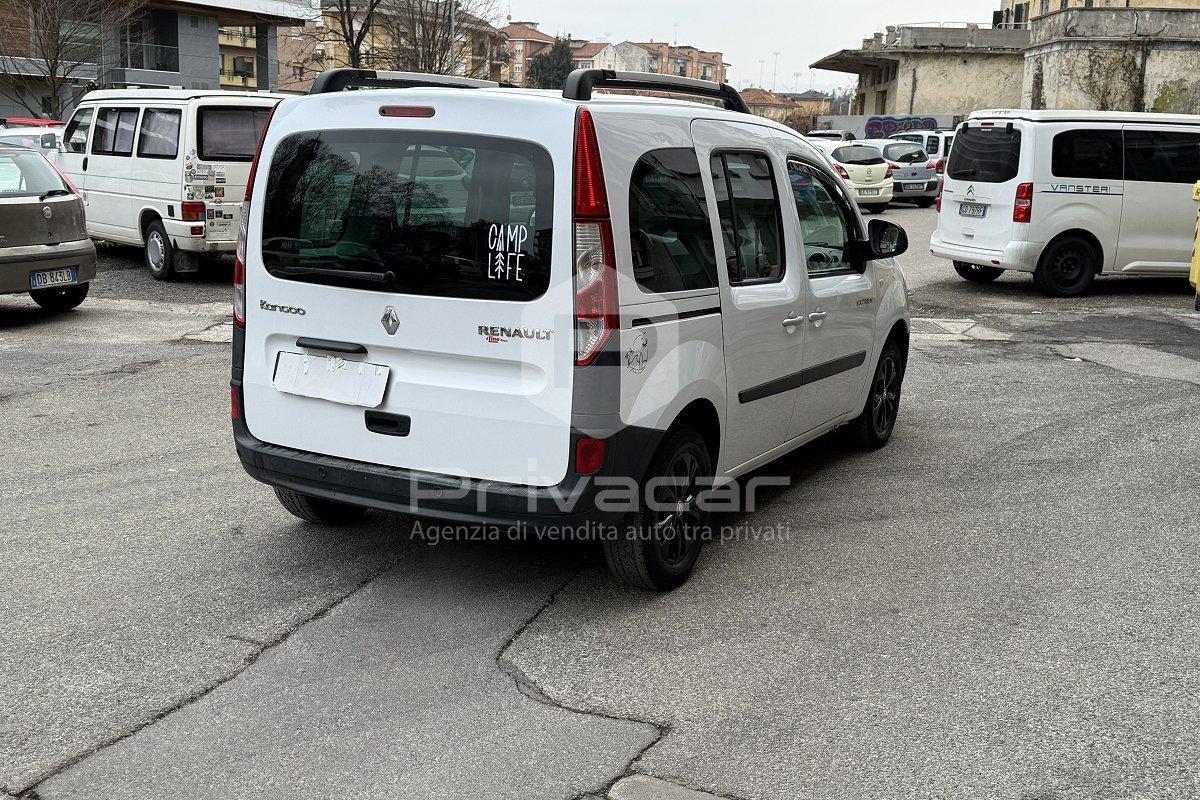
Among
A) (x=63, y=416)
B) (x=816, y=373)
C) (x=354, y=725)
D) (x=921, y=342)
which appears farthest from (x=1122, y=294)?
(x=354, y=725)

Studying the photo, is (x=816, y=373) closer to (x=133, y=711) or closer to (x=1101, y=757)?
(x=1101, y=757)

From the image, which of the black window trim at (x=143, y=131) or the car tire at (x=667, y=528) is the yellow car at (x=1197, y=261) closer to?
the car tire at (x=667, y=528)

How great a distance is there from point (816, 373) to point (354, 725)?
3.10 meters

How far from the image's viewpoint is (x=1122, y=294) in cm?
1480

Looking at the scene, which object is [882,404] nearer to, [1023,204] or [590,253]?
[590,253]

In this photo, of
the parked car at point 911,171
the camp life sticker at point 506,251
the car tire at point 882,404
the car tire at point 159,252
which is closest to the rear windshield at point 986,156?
the car tire at point 882,404

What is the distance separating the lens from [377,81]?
5.17 m

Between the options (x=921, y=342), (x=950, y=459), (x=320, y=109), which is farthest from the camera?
(x=921, y=342)

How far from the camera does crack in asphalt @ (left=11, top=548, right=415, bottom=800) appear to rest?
11.0ft

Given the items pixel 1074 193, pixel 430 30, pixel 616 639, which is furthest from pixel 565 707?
pixel 430 30

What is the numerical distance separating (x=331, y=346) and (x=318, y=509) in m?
1.18

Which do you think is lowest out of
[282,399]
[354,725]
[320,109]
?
[354,725]

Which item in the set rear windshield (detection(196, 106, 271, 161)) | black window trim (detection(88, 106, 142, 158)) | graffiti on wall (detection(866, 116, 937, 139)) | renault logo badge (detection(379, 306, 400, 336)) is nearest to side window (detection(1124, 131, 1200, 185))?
rear windshield (detection(196, 106, 271, 161))

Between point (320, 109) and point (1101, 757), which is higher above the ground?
point (320, 109)
